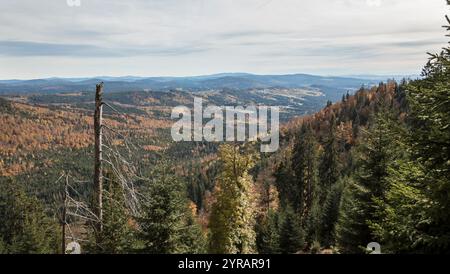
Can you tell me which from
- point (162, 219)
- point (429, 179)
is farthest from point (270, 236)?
point (429, 179)

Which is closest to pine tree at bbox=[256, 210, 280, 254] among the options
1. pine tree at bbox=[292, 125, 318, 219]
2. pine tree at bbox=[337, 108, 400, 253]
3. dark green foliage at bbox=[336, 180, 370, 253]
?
pine tree at bbox=[292, 125, 318, 219]

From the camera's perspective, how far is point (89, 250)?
16234 mm

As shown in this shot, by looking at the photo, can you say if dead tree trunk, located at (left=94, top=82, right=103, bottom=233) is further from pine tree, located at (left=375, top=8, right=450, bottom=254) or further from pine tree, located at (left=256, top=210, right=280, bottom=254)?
pine tree, located at (left=256, top=210, right=280, bottom=254)

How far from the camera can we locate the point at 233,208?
22594 mm

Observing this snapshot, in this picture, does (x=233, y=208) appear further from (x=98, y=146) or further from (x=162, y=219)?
(x=98, y=146)

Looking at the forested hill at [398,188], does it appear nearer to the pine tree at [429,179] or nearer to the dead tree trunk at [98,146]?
the pine tree at [429,179]

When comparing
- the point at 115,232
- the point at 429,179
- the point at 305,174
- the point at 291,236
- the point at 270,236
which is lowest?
the point at 270,236

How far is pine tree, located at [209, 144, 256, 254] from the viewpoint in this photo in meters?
22.5
